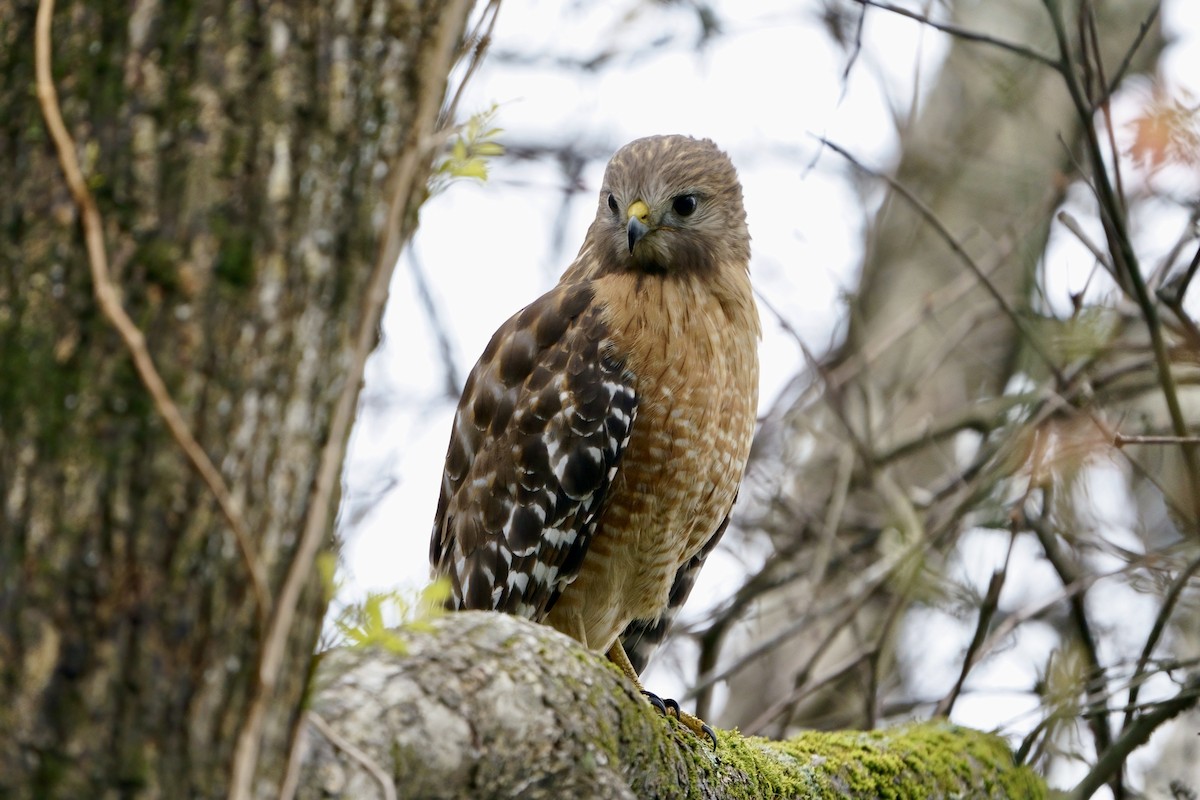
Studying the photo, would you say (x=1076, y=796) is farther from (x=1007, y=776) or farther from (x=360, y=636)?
(x=360, y=636)

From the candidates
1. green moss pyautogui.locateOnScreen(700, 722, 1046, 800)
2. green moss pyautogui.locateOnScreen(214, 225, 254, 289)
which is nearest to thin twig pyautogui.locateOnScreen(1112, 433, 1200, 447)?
green moss pyautogui.locateOnScreen(700, 722, 1046, 800)

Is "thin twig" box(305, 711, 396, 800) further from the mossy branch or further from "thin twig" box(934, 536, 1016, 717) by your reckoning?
"thin twig" box(934, 536, 1016, 717)

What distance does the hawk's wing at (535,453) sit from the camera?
14.0ft

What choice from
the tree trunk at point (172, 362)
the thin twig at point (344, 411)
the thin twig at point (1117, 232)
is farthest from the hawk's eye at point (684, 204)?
the tree trunk at point (172, 362)

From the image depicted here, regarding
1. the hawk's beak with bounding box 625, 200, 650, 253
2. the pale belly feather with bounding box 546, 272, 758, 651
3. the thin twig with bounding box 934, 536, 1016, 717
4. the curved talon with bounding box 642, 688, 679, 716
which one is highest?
the hawk's beak with bounding box 625, 200, 650, 253

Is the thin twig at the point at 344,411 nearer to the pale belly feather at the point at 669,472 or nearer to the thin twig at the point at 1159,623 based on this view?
the pale belly feather at the point at 669,472

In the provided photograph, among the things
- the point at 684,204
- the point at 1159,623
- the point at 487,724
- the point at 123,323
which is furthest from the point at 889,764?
the point at 123,323

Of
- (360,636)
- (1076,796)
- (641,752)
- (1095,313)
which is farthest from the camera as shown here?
(1095,313)

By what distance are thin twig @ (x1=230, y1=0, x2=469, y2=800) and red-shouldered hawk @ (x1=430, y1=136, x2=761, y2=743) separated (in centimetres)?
246

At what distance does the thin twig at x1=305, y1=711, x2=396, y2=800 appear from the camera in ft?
5.93

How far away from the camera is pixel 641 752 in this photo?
9.11ft

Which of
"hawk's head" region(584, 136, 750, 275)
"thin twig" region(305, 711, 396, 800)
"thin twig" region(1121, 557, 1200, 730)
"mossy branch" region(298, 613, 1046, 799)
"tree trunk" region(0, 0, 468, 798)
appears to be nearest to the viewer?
"tree trunk" region(0, 0, 468, 798)

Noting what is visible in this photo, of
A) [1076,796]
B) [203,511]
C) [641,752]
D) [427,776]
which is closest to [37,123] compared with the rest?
[203,511]

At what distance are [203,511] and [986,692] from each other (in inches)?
164
